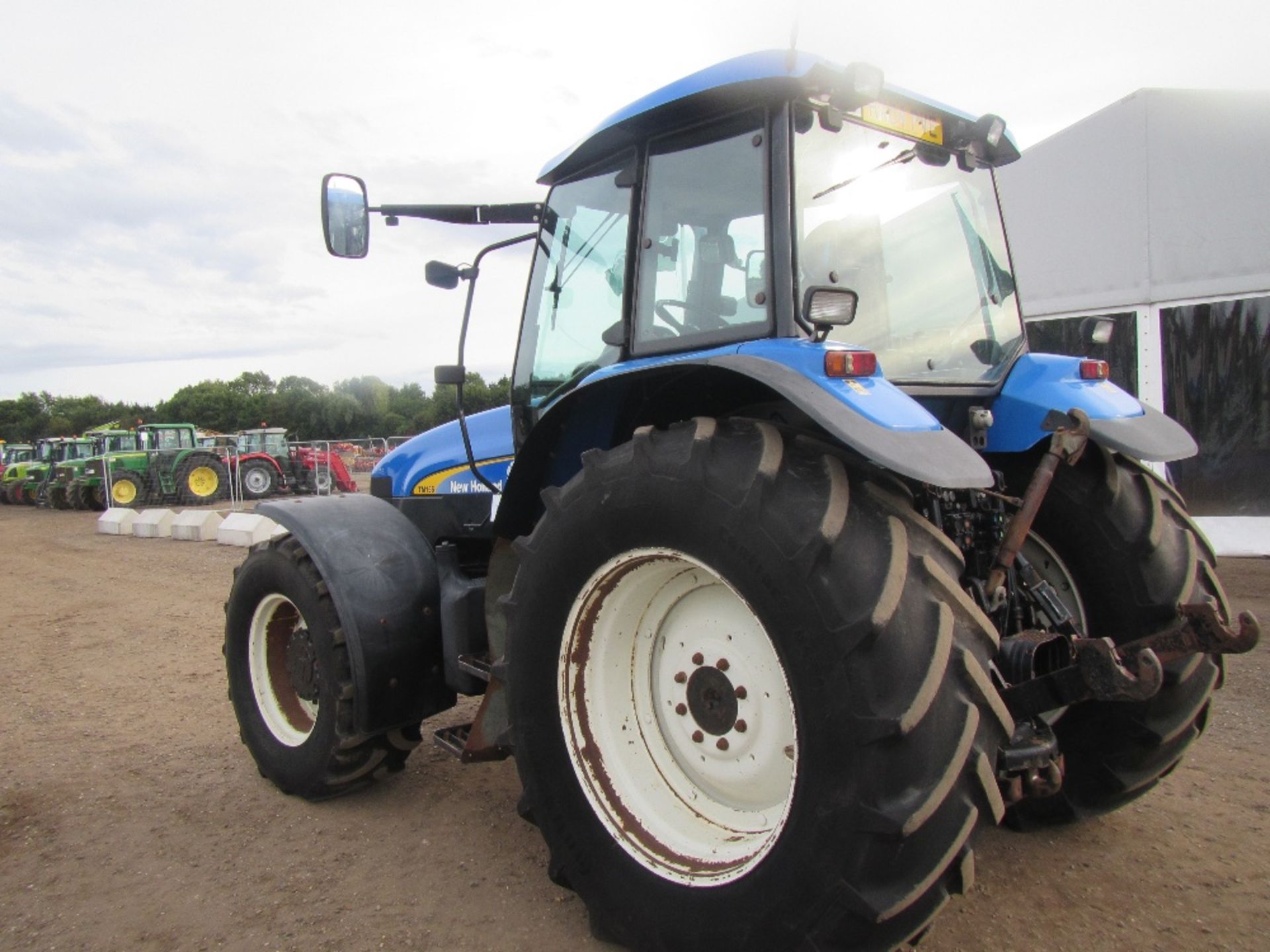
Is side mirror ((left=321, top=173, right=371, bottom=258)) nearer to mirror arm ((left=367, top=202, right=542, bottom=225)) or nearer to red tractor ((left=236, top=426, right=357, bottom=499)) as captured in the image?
mirror arm ((left=367, top=202, right=542, bottom=225))

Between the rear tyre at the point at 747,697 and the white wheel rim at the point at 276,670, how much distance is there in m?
1.55

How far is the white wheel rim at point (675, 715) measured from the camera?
2258 millimetres

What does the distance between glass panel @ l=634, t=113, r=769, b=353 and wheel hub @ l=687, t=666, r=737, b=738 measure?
36.3 inches

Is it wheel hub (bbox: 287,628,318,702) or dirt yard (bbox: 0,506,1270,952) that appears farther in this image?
wheel hub (bbox: 287,628,318,702)

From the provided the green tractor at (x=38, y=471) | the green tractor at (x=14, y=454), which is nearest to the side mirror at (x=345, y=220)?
the green tractor at (x=38, y=471)

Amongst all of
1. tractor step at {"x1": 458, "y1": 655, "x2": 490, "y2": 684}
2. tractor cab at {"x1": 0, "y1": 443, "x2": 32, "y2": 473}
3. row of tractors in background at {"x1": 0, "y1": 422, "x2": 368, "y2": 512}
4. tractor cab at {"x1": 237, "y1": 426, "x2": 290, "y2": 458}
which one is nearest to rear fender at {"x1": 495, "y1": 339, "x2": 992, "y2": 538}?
tractor step at {"x1": 458, "y1": 655, "x2": 490, "y2": 684}

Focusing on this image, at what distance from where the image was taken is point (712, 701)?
7.72 feet

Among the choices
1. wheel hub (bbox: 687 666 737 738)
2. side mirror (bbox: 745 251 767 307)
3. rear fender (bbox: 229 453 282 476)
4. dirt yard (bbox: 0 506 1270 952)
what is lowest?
dirt yard (bbox: 0 506 1270 952)

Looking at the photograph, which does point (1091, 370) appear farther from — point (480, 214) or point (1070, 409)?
point (480, 214)

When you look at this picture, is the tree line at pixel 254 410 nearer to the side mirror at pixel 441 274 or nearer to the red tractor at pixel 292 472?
the red tractor at pixel 292 472

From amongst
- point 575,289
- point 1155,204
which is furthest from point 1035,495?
point 1155,204

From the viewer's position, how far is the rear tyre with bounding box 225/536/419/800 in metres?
3.23

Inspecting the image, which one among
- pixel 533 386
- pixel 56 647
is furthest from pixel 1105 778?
pixel 56 647

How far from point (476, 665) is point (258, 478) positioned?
20.4 metres
